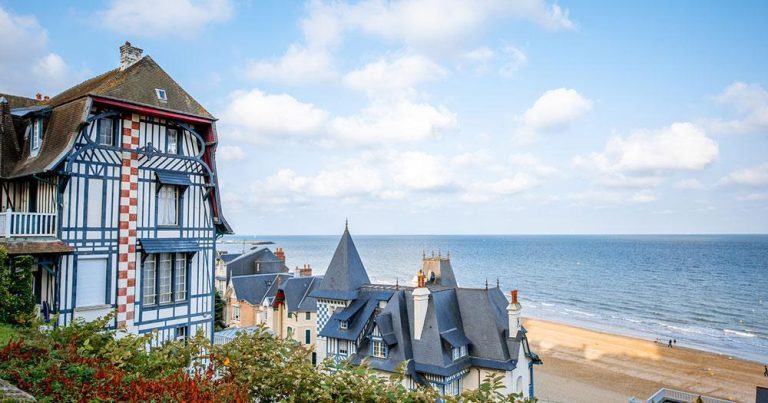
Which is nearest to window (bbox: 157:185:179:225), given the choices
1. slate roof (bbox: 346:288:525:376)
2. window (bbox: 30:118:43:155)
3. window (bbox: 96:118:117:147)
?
window (bbox: 96:118:117:147)

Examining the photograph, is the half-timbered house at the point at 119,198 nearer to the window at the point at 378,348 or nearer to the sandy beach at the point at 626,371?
the window at the point at 378,348

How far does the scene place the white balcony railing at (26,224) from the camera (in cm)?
1129

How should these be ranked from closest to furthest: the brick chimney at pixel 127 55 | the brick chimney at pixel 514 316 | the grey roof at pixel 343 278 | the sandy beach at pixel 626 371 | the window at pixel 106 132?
the window at pixel 106 132 < the brick chimney at pixel 127 55 < the brick chimney at pixel 514 316 < the grey roof at pixel 343 278 < the sandy beach at pixel 626 371

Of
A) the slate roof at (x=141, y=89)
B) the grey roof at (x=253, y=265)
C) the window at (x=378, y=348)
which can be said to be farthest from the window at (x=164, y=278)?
the grey roof at (x=253, y=265)

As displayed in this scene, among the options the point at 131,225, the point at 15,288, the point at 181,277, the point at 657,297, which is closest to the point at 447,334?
the point at 181,277

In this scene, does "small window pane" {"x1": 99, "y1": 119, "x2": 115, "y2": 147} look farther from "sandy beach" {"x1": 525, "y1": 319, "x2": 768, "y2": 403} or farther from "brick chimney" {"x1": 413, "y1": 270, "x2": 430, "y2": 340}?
"sandy beach" {"x1": 525, "y1": 319, "x2": 768, "y2": 403}

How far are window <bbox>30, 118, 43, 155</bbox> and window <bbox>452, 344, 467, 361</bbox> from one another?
13.9 metres

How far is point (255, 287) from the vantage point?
1339 inches

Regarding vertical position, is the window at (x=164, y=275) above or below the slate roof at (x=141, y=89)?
below

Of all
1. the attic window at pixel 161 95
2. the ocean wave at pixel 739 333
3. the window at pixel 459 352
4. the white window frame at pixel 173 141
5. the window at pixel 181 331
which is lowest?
the ocean wave at pixel 739 333

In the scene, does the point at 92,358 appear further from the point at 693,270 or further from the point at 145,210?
the point at 693,270

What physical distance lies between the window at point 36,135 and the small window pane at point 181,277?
4.63m

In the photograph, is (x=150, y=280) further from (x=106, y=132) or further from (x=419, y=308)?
(x=419, y=308)

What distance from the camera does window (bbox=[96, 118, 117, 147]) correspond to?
12664 mm
